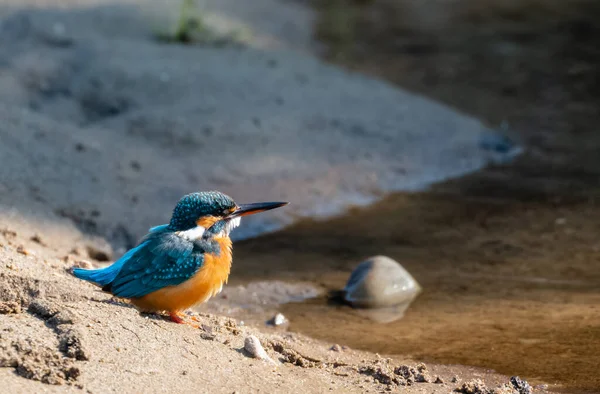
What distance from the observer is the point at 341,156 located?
7.96 metres

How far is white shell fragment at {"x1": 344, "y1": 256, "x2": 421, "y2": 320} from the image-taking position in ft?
18.2

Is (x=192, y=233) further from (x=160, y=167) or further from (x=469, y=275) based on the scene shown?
(x=160, y=167)

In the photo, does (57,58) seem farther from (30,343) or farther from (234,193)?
(30,343)

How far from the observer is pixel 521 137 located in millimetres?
8883

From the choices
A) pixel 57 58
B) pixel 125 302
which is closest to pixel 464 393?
pixel 125 302

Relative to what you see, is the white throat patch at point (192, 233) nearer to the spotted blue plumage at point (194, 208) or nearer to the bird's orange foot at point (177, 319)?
the spotted blue plumage at point (194, 208)

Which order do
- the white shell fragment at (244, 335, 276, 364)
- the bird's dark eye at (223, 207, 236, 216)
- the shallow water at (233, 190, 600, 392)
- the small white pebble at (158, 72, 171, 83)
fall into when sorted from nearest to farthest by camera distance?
the white shell fragment at (244, 335, 276, 364)
the bird's dark eye at (223, 207, 236, 216)
the shallow water at (233, 190, 600, 392)
the small white pebble at (158, 72, 171, 83)

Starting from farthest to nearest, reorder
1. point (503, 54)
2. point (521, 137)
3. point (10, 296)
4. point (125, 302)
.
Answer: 1. point (503, 54)
2. point (521, 137)
3. point (125, 302)
4. point (10, 296)

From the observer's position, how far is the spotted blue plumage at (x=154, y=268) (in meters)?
4.09

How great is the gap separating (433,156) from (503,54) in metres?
3.42

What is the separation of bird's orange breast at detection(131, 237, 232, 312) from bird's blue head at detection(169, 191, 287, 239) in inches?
5.1

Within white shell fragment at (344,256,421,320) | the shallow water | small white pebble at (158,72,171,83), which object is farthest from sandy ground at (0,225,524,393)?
small white pebble at (158,72,171,83)

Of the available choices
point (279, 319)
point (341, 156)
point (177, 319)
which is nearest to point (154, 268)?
point (177, 319)

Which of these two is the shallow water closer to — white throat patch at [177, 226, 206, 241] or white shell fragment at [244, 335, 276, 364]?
white shell fragment at [244, 335, 276, 364]
